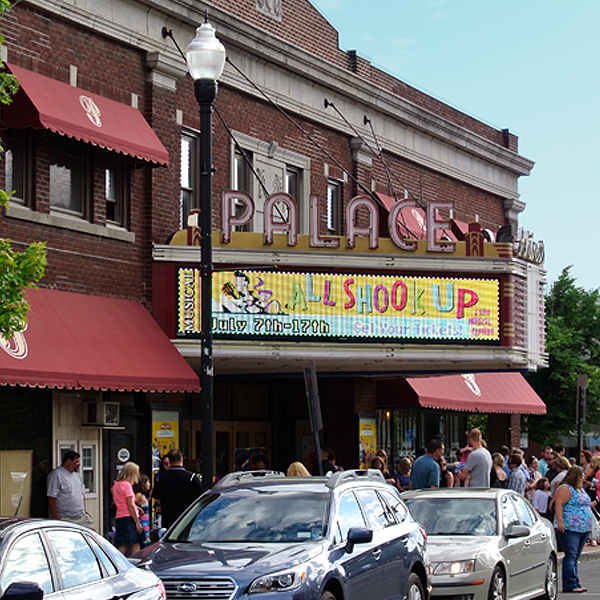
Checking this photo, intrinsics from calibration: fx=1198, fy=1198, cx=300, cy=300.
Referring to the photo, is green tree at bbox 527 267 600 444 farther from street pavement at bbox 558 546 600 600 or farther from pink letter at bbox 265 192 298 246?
pink letter at bbox 265 192 298 246

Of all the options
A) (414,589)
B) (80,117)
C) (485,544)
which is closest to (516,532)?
(485,544)

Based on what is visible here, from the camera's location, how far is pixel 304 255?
802 inches

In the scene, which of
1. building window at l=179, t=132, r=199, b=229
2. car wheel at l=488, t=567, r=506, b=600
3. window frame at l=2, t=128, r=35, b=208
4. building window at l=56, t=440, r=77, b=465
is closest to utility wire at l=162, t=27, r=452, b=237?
building window at l=179, t=132, r=199, b=229

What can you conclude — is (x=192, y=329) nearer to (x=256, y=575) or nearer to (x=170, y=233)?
(x=170, y=233)

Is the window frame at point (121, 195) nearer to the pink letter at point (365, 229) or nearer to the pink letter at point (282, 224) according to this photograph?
the pink letter at point (282, 224)

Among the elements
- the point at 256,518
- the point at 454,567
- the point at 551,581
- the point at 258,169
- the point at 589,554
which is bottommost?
the point at 589,554

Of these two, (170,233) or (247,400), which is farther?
(247,400)

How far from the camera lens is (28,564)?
734cm

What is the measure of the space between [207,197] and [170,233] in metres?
6.96

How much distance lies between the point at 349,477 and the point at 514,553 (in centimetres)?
299

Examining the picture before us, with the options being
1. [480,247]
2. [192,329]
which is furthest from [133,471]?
[480,247]

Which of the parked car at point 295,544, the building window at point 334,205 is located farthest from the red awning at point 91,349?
the building window at point 334,205

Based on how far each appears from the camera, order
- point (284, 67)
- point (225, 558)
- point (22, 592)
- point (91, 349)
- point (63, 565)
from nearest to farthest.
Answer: point (22, 592), point (63, 565), point (225, 558), point (91, 349), point (284, 67)

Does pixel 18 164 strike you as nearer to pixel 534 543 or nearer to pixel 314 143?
pixel 314 143
